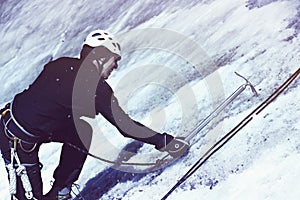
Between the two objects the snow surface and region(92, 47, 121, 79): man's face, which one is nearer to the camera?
the snow surface

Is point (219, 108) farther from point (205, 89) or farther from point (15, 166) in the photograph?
point (15, 166)

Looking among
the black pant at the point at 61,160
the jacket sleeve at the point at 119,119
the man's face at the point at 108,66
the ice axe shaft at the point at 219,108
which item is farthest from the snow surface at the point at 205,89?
the man's face at the point at 108,66

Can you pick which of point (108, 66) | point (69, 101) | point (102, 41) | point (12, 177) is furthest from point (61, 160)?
point (102, 41)

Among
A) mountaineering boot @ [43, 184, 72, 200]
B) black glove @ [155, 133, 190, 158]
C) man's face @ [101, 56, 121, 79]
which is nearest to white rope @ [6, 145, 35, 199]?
mountaineering boot @ [43, 184, 72, 200]

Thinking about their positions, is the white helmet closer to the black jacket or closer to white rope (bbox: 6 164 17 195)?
the black jacket

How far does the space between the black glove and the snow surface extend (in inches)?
2.1

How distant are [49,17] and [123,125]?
2858 millimetres

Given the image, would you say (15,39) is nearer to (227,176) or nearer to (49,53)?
(49,53)

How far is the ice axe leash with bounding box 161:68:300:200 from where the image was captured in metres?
2.54

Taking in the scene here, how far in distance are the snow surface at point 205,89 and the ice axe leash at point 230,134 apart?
0.10ft

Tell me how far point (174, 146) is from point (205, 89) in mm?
556

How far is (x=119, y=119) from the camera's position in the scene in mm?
2488

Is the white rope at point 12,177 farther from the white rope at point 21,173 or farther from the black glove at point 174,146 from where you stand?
the black glove at point 174,146

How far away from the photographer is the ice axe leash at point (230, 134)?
254 cm
